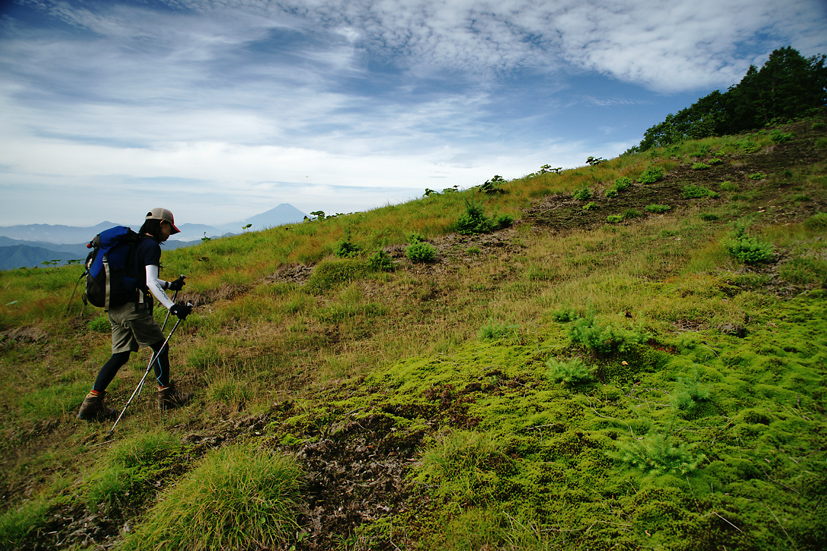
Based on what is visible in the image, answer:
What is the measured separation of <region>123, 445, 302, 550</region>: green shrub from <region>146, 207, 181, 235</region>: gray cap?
405 cm

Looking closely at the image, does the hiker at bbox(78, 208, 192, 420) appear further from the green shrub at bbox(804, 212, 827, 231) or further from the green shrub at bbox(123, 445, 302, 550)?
the green shrub at bbox(804, 212, 827, 231)

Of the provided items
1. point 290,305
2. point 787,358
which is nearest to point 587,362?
point 787,358

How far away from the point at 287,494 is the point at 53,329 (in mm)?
9955

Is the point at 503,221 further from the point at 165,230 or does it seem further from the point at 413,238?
the point at 165,230

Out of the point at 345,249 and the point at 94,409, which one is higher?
the point at 345,249

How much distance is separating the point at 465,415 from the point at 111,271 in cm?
524

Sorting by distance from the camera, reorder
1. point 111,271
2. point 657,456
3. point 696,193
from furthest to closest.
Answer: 1. point 696,193
2. point 111,271
3. point 657,456

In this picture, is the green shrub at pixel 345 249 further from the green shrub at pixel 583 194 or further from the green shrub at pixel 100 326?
the green shrub at pixel 583 194

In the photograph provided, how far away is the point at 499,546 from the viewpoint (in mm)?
2273

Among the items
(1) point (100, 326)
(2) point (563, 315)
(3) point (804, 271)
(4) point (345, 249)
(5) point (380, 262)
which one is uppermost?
(4) point (345, 249)

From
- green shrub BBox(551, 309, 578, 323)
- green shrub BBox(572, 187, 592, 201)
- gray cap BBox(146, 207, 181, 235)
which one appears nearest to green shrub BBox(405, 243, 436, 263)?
green shrub BBox(551, 309, 578, 323)

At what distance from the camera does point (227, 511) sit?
2.62 meters

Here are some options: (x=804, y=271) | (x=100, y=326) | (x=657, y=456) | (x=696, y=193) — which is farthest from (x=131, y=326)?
(x=696, y=193)

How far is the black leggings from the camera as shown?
4887mm
